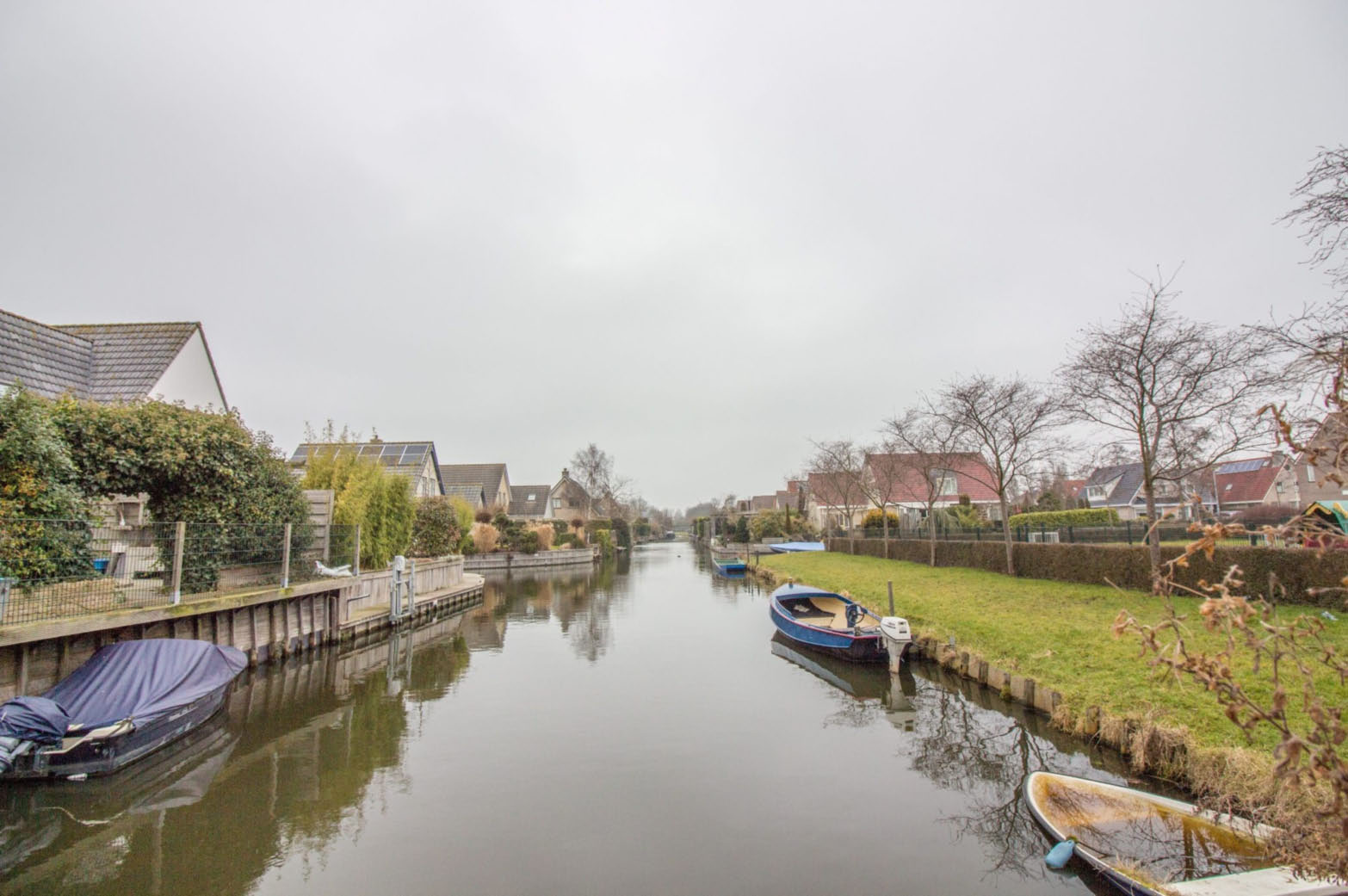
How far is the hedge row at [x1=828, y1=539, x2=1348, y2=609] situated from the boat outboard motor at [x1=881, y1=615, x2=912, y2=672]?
153 inches

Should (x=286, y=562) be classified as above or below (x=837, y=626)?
above

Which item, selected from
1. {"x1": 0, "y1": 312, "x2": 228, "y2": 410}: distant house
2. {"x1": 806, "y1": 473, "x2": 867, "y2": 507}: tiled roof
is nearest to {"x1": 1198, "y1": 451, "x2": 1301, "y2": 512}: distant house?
{"x1": 806, "y1": 473, "x2": 867, "y2": 507}: tiled roof

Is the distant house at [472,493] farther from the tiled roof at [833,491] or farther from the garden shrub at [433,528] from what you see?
the tiled roof at [833,491]

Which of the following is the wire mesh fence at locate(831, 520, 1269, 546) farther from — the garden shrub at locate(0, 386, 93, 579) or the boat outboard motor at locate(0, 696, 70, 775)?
the garden shrub at locate(0, 386, 93, 579)

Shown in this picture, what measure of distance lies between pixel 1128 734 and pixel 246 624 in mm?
14751

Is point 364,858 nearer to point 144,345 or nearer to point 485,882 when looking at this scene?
point 485,882

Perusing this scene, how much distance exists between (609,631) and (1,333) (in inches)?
630

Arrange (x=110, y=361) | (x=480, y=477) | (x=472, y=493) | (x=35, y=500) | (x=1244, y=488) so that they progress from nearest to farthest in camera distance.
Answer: (x=35, y=500), (x=110, y=361), (x=1244, y=488), (x=472, y=493), (x=480, y=477)

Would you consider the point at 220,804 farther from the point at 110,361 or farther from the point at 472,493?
the point at 472,493

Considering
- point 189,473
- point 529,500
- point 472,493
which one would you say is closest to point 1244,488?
point 472,493

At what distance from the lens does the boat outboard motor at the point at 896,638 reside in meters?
12.9

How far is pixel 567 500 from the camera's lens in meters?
70.1

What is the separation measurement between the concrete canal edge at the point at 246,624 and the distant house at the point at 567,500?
43.6 metres

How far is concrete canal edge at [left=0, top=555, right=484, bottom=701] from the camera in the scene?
840cm
